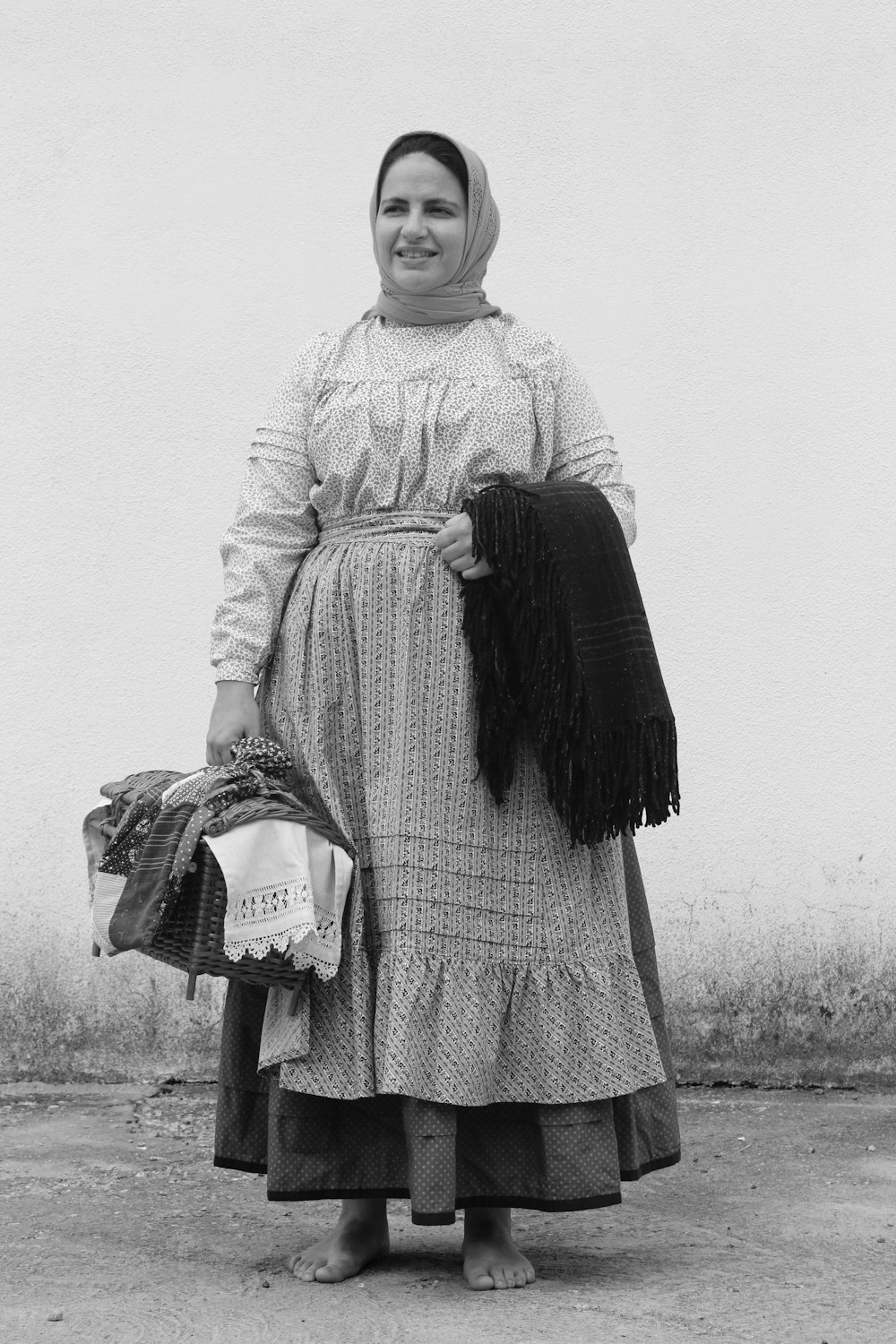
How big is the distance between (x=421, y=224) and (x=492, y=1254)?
1853 mm

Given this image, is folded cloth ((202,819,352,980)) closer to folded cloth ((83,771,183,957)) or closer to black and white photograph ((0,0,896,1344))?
folded cloth ((83,771,183,957))

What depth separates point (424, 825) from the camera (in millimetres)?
2740

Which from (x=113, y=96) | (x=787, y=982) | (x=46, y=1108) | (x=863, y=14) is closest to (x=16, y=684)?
(x=46, y=1108)

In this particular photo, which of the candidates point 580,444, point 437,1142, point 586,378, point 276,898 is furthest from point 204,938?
point 586,378

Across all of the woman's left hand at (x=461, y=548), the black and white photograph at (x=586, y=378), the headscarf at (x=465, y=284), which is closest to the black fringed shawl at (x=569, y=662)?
the woman's left hand at (x=461, y=548)

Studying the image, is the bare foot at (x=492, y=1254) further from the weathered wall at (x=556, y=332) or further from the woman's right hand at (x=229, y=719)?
→ the weathered wall at (x=556, y=332)

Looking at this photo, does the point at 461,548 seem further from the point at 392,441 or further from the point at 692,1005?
the point at 692,1005

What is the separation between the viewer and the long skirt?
2676mm

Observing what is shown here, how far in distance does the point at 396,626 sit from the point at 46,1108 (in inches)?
83.7

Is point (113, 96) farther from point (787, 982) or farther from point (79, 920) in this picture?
point (787, 982)

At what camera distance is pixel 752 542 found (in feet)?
13.9

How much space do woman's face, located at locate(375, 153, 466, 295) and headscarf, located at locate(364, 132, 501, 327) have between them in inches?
0.8

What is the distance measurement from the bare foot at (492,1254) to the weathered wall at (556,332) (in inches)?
62.1

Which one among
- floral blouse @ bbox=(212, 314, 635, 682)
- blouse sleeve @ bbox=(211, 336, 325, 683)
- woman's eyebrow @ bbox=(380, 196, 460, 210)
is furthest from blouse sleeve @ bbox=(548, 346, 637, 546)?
blouse sleeve @ bbox=(211, 336, 325, 683)
